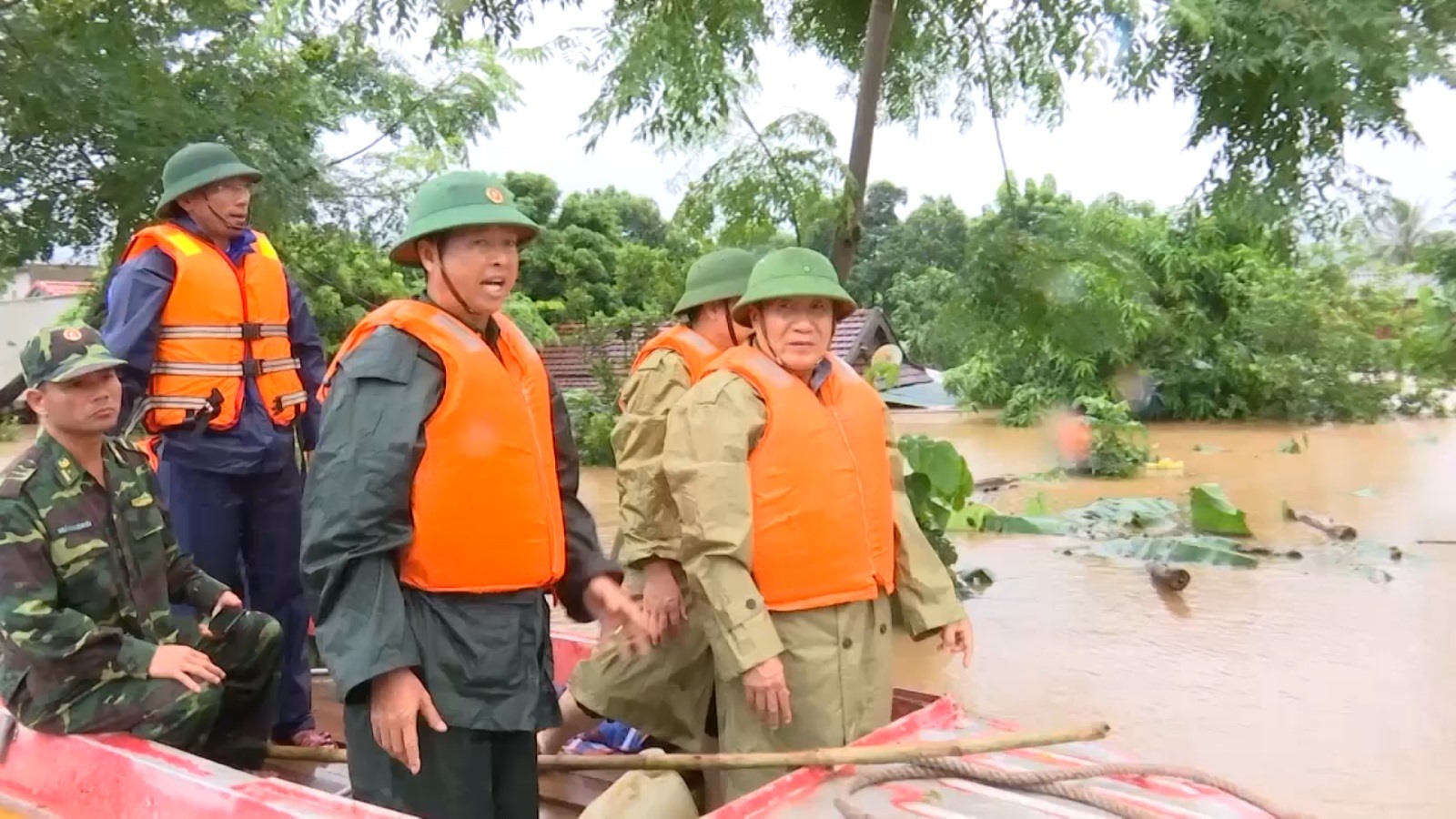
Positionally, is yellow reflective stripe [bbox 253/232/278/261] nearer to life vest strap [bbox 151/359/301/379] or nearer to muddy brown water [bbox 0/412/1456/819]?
life vest strap [bbox 151/359/301/379]

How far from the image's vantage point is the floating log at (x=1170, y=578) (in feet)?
25.5

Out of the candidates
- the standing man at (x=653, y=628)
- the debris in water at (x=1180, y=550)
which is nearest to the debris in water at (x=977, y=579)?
the debris in water at (x=1180, y=550)

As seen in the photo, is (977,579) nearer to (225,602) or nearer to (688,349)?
(688,349)

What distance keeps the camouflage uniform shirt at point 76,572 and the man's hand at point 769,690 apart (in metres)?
1.41

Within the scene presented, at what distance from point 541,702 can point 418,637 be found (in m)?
0.30

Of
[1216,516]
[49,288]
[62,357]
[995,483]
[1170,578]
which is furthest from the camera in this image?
[49,288]

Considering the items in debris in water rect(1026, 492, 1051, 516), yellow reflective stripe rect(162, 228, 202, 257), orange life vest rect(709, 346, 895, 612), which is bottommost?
debris in water rect(1026, 492, 1051, 516)

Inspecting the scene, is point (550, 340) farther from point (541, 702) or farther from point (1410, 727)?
point (541, 702)

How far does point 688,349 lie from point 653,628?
0.94 meters

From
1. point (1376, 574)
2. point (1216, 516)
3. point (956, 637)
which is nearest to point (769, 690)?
point (956, 637)

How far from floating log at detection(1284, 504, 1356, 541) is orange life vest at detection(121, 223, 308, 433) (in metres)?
8.07

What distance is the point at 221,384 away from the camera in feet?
11.6

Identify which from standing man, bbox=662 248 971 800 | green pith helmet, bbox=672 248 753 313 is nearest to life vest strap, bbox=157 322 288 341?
green pith helmet, bbox=672 248 753 313

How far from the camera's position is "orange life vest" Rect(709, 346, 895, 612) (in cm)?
268
